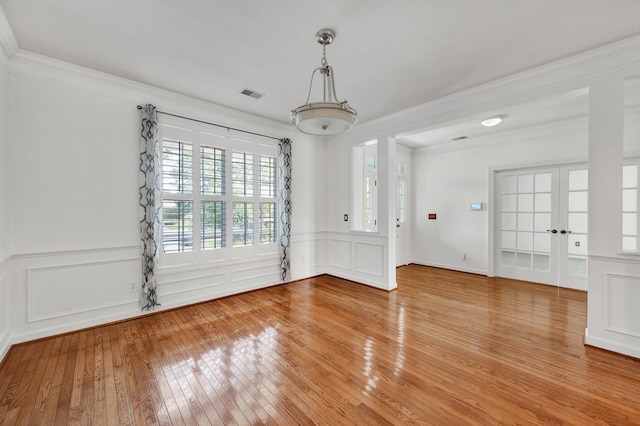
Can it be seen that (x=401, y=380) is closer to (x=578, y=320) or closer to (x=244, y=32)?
(x=578, y=320)

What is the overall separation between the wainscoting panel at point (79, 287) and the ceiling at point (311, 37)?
2305 mm

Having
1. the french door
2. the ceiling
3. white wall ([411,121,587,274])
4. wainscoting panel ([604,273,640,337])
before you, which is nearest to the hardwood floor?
wainscoting panel ([604,273,640,337])

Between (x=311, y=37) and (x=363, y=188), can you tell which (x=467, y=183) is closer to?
(x=363, y=188)

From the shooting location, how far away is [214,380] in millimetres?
2164

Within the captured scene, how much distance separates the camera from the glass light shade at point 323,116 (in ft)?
6.54

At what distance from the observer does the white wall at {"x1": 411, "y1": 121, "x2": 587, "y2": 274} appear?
4.64 meters

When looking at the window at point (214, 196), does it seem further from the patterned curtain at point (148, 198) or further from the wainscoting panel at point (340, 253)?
the wainscoting panel at point (340, 253)

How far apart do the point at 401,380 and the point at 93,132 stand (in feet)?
13.7

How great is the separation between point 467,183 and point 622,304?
3589 mm

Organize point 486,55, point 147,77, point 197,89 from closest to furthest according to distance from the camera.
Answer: point 486,55, point 147,77, point 197,89

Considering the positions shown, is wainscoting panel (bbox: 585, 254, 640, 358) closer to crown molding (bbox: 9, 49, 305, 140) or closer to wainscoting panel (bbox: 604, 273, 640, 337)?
wainscoting panel (bbox: 604, 273, 640, 337)

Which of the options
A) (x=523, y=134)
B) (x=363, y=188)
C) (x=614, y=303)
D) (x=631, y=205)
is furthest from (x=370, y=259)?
(x=631, y=205)

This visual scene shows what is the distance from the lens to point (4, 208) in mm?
2559

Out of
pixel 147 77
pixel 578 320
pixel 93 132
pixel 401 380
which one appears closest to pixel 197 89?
pixel 147 77
